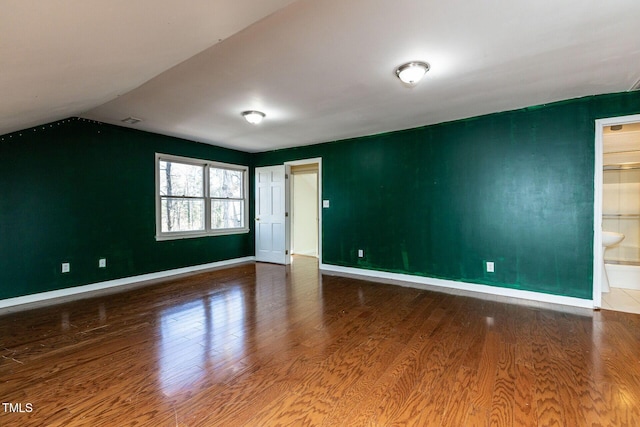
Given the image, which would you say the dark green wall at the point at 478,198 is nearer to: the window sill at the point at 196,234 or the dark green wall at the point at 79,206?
the window sill at the point at 196,234

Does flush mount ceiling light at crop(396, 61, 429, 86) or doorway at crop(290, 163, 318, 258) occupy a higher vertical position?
flush mount ceiling light at crop(396, 61, 429, 86)

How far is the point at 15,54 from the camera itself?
1402mm

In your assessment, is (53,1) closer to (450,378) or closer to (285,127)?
(450,378)

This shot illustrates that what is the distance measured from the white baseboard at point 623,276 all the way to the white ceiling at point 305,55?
99.2 inches

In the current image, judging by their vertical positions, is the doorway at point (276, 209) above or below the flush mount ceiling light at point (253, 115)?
below

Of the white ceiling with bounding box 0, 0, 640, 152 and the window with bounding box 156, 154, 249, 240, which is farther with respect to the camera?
the window with bounding box 156, 154, 249, 240

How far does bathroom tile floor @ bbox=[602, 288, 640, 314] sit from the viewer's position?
323 cm

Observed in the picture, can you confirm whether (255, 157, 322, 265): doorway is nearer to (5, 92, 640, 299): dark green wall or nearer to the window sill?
the window sill

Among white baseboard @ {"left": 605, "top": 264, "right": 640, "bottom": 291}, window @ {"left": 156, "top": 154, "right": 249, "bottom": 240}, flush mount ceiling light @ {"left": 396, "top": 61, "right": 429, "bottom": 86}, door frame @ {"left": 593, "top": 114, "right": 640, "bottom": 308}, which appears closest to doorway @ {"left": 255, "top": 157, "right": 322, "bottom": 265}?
window @ {"left": 156, "top": 154, "right": 249, "bottom": 240}

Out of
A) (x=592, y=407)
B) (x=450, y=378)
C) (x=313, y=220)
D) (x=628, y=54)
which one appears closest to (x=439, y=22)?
(x=628, y=54)

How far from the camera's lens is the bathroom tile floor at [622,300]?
127 inches

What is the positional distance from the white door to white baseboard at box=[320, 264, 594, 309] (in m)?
1.12

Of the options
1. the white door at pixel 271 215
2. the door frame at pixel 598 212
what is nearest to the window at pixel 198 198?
the white door at pixel 271 215

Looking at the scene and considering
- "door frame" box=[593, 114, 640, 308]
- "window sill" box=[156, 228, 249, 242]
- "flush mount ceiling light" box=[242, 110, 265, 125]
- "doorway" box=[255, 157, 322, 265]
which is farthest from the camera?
"doorway" box=[255, 157, 322, 265]
